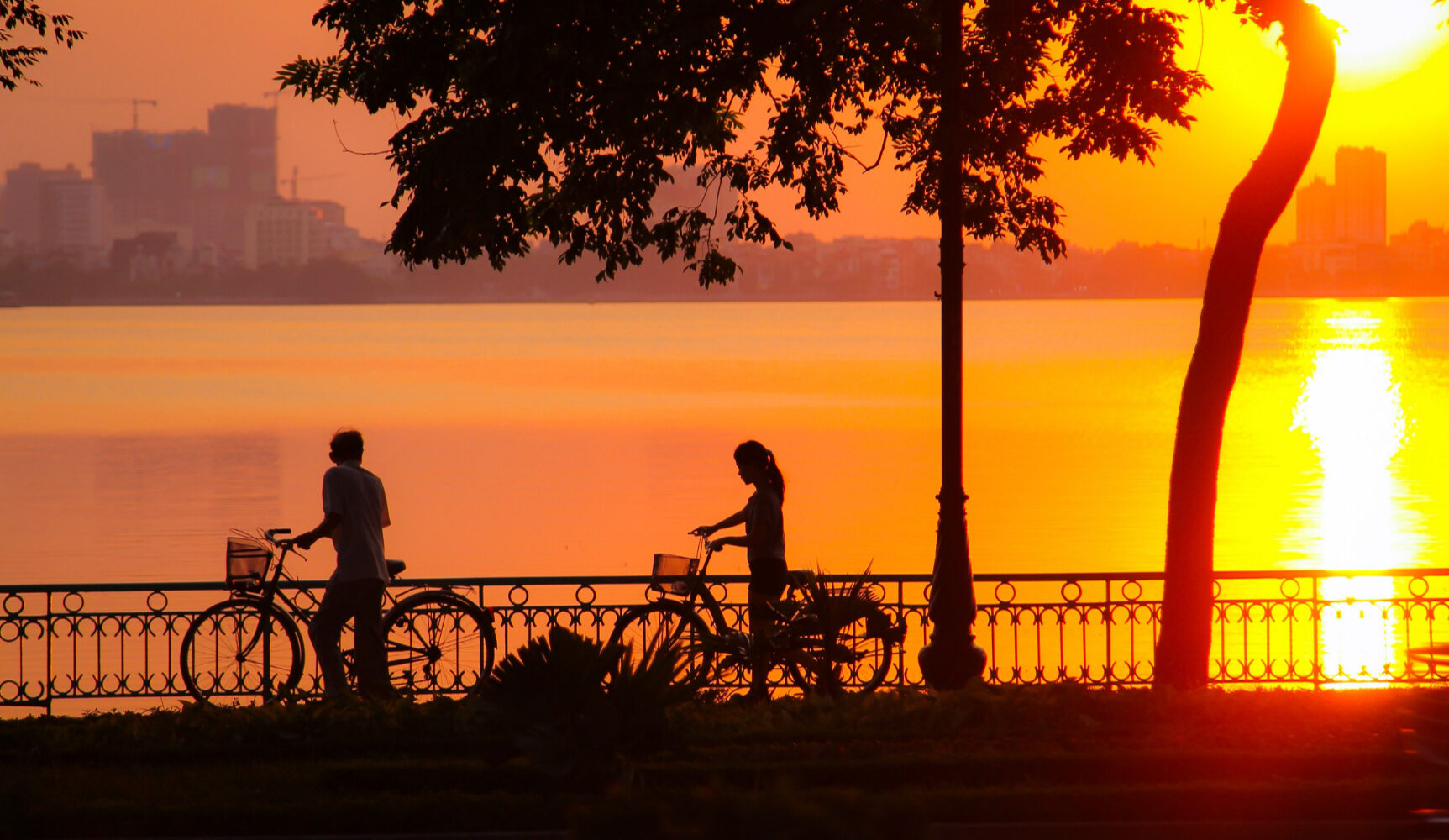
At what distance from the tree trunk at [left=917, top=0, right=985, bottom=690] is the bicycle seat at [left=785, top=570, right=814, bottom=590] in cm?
91

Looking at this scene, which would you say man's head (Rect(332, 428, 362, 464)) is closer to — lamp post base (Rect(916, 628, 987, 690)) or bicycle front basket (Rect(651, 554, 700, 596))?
bicycle front basket (Rect(651, 554, 700, 596))

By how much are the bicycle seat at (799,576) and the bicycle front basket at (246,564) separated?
414 centimetres

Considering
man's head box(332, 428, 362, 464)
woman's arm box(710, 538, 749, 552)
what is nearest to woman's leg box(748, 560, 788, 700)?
woman's arm box(710, 538, 749, 552)

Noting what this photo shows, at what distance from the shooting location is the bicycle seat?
11.6 m

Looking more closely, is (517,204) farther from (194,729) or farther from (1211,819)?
(1211,819)

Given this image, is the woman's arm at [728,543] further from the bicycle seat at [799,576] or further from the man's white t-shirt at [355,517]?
the man's white t-shirt at [355,517]

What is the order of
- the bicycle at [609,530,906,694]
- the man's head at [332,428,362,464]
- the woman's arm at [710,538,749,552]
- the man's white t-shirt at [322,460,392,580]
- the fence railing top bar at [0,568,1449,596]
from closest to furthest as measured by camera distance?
the bicycle at [609,530,906,694], the man's white t-shirt at [322,460,392,580], the man's head at [332,428,362,464], the woman's arm at [710,538,749,552], the fence railing top bar at [0,568,1449,596]

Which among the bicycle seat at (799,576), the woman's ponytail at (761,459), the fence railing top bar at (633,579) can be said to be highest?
A: the woman's ponytail at (761,459)

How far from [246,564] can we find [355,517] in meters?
1.85

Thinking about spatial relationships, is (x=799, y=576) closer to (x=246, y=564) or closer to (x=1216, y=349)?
(x=1216, y=349)

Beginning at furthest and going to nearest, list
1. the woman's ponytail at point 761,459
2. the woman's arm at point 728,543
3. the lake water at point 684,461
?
the lake water at point 684,461 → the woman's arm at point 728,543 → the woman's ponytail at point 761,459

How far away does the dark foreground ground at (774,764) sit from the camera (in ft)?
25.6

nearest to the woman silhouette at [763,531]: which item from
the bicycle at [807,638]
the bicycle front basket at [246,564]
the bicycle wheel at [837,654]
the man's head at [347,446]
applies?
the bicycle at [807,638]

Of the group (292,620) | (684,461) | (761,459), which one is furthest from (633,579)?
(684,461)
